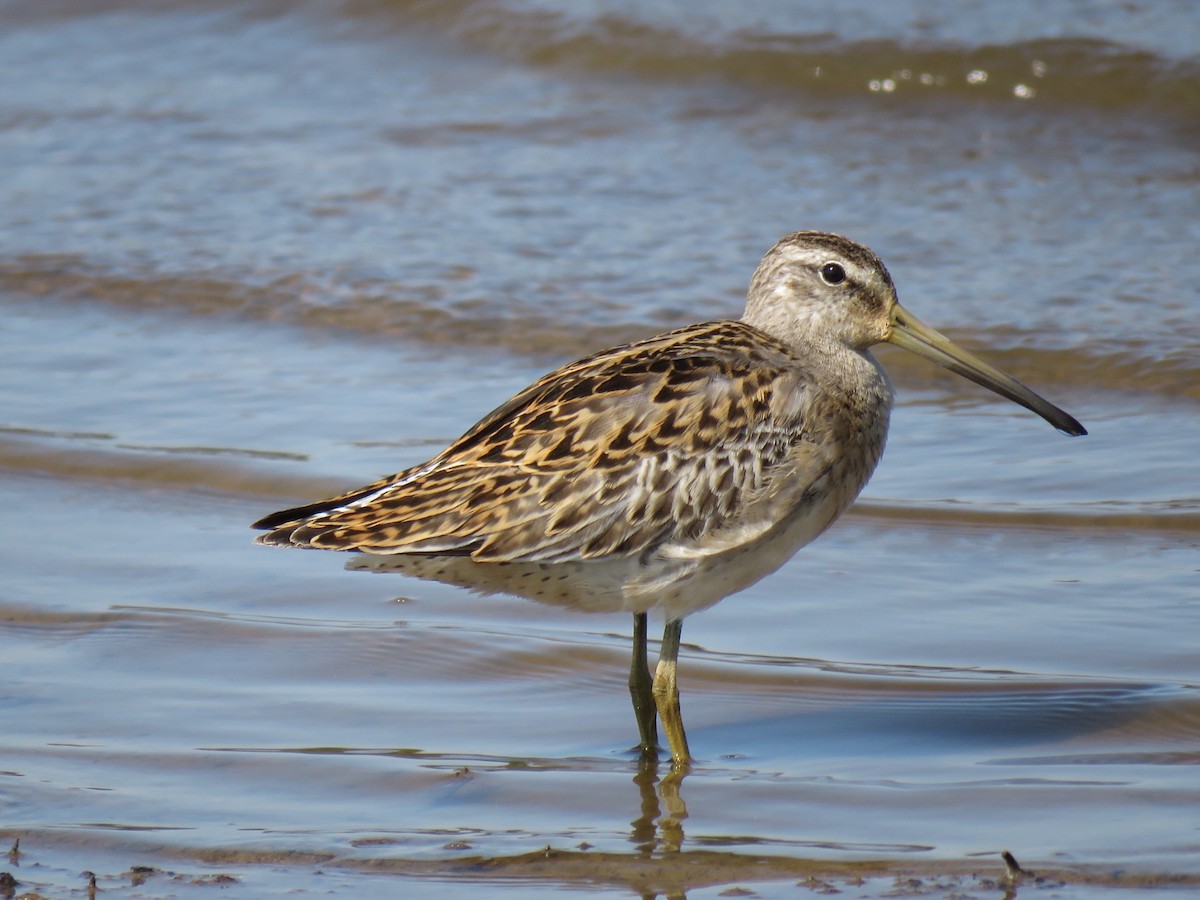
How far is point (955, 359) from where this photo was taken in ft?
19.2

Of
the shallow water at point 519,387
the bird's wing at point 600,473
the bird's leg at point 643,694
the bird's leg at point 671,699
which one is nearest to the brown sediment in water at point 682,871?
the shallow water at point 519,387

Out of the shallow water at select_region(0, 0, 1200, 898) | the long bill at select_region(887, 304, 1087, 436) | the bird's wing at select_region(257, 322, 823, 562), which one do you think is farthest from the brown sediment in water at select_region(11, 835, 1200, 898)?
the long bill at select_region(887, 304, 1087, 436)

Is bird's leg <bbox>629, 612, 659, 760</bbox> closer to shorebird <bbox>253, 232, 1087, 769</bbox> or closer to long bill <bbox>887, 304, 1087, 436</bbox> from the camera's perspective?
shorebird <bbox>253, 232, 1087, 769</bbox>

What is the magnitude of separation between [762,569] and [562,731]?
76 cm

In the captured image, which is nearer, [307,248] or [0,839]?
[0,839]

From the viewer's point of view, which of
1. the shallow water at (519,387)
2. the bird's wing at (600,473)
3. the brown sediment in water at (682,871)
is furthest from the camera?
the bird's wing at (600,473)

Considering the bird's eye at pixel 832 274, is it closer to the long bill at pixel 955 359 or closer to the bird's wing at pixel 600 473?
the long bill at pixel 955 359

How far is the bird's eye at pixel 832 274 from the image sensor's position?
5684mm

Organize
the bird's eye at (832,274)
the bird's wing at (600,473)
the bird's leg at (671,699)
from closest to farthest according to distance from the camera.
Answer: the bird's wing at (600,473), the bird's leg at (671,699), the bird's eye at (832,274)

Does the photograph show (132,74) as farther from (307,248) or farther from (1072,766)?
(1072,766)

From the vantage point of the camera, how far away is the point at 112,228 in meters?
10.4

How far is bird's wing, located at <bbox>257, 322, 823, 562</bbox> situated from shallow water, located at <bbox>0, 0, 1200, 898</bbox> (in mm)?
615

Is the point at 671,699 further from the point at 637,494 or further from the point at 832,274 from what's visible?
the point at 832,274

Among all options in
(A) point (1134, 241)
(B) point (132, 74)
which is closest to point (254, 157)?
(B) point (132, 74)
